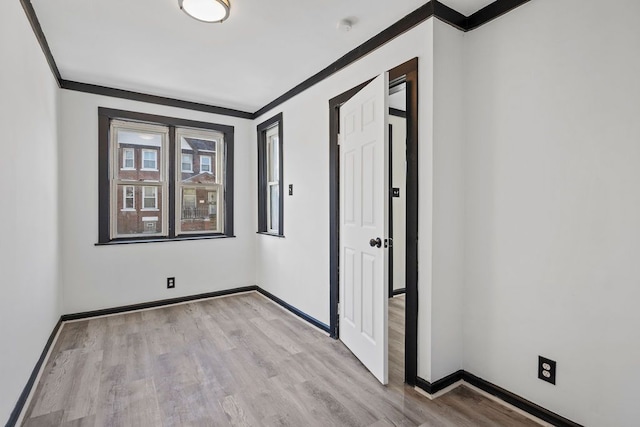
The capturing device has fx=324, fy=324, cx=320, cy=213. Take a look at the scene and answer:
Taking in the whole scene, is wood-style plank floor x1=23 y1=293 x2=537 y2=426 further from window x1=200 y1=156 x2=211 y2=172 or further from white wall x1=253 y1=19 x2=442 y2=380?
window x1=200 y1=156 x2=211 y2=172

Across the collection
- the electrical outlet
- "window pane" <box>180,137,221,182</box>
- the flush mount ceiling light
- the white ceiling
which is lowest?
the electrical outlet

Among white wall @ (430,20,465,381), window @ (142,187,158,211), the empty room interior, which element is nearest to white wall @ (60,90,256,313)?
the empty room interior

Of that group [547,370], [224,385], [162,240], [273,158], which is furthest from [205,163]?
[547,370]

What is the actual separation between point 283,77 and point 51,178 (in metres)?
2.36

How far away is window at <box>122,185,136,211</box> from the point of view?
12.7ft

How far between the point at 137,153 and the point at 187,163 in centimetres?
59

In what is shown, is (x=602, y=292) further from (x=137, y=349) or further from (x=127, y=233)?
(x=127, y=233)

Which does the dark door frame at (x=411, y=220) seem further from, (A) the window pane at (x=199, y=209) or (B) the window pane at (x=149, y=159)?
(B) the window pane at (x=149, y=159)

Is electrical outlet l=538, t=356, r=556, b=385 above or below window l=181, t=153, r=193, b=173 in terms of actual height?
below

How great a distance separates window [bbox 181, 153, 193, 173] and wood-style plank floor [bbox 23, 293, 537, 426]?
199cm

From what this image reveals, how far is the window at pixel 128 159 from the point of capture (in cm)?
385

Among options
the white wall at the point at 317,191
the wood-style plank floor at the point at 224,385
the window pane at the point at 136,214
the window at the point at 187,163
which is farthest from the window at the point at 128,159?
the wood-style plank floor at the point at 224,385

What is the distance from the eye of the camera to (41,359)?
245cm

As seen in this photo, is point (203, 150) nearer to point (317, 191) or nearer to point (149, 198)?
point (149, 198)
